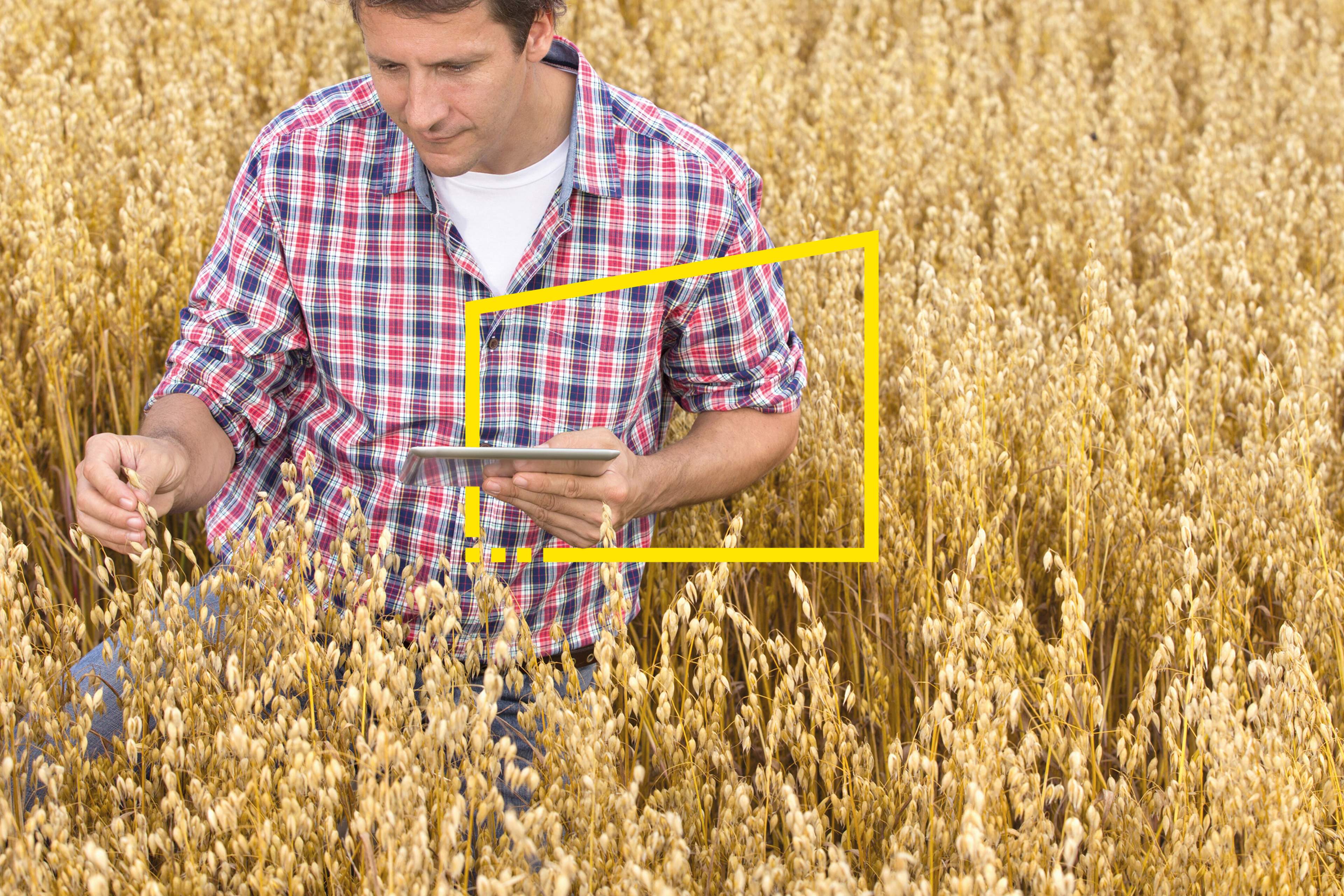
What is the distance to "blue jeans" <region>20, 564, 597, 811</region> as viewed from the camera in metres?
1.61

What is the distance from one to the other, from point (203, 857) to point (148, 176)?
97.2 inches

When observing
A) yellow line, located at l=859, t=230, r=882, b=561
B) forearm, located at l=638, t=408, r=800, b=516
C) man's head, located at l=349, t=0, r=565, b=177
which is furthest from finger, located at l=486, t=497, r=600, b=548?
man's head, located at l=349, t=0, r=565, b=177

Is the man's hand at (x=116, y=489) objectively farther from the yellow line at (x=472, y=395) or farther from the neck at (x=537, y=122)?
the neck at (x=537, y=122)

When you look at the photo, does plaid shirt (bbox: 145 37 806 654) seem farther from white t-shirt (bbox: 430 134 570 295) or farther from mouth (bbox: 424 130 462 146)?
mouth (bbox: 424 130 462 146)

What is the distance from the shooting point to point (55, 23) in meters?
4.39

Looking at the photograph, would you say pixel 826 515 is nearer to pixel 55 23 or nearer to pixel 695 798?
pixel 695 798

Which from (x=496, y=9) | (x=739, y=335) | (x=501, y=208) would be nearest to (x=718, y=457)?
(x=739, y=335)

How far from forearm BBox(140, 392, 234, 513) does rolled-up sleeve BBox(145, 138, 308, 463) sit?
0.03m

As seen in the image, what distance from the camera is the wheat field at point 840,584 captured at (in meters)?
1.34

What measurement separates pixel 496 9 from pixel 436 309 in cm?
54

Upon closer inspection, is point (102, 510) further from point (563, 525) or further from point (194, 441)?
point (563, 525)

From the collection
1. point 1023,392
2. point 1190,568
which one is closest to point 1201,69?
point 1023,392

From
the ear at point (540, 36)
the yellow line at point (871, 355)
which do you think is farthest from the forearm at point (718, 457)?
the ear at point (540, 36)

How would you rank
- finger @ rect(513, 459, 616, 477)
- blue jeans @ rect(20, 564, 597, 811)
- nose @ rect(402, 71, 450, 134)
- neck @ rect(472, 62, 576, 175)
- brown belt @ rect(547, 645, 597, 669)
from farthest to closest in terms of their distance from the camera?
brown belt @ rect(547, 645, 597, 669), neck @ rect(472, 62, 576, 175), nose @ rect(402, 71, 450, 134), blue jeans @ rect(20, 564, 597, 811), finger @ rect(513, 459, 616, 477)
